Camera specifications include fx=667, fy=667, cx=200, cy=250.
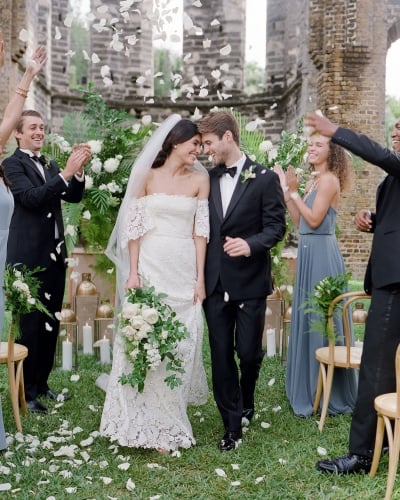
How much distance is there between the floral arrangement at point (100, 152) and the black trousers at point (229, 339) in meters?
2.27

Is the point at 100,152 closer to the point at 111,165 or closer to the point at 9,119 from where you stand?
the point at 111,165

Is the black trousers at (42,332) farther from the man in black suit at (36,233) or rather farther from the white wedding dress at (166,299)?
the white wedding dress at (166,299)

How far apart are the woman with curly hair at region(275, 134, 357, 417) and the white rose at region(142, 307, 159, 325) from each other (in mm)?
1638

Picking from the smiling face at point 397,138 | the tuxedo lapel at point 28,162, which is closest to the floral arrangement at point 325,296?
the smiling face at point 397,138

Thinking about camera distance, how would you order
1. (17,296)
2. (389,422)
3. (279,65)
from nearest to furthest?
(389,422) → (17,296) → (279,65)

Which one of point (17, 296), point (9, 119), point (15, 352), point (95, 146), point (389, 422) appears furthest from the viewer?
point (95, 146)

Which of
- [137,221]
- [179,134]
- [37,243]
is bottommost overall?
[37,243]

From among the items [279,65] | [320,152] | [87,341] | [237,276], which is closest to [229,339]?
[237,276]

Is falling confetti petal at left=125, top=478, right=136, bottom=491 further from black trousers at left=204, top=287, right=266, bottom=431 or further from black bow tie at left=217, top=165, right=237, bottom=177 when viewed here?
black bow tie at left=217, top=165, right=237, bottom=177

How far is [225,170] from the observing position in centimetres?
456

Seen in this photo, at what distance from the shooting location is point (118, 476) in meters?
4.04

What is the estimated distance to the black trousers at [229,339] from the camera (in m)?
4.50

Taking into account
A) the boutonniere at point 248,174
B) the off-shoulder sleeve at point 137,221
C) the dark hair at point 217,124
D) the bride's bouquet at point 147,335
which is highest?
the dark hair at point 217,124

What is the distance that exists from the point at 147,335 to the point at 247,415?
4.22 ft
